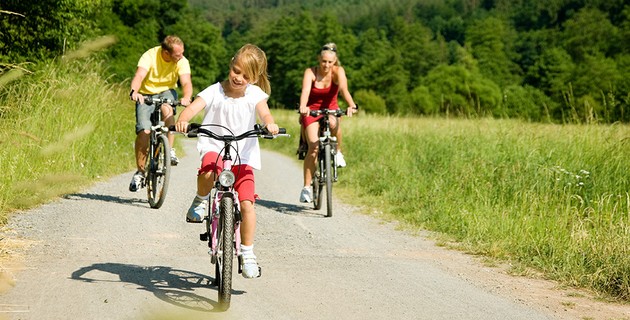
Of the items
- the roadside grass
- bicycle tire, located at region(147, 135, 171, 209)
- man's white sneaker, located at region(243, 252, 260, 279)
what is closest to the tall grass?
bicycle tire, located at region(147, 135, 171, 209)

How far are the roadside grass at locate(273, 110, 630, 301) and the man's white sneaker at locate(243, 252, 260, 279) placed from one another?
8.58ft

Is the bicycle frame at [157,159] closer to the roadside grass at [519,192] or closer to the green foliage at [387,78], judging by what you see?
the roadside grass at [519,192]

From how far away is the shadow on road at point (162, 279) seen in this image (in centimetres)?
539

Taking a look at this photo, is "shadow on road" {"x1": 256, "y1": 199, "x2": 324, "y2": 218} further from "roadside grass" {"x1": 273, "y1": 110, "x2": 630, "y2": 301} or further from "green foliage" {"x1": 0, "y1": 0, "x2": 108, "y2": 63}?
"green foliage" {"x1": 0, "y1": 0, "x2": 108, "y2": 63}

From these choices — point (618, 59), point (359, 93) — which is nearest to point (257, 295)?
point (618, 59)

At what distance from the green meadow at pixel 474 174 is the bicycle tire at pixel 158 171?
112 centimetres

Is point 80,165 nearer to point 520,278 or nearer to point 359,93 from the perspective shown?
point 520,278

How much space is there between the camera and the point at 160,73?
33.1 ft

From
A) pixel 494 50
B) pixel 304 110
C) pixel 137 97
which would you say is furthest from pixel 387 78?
pixel 137 97

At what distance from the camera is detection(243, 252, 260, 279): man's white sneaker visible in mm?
5395

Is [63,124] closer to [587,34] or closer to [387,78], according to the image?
[387,78]

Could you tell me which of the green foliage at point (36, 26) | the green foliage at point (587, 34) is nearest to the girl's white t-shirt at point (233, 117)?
the green foliage at point (36, 26)

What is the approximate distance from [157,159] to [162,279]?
4.08 metres

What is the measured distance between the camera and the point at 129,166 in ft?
47.0
